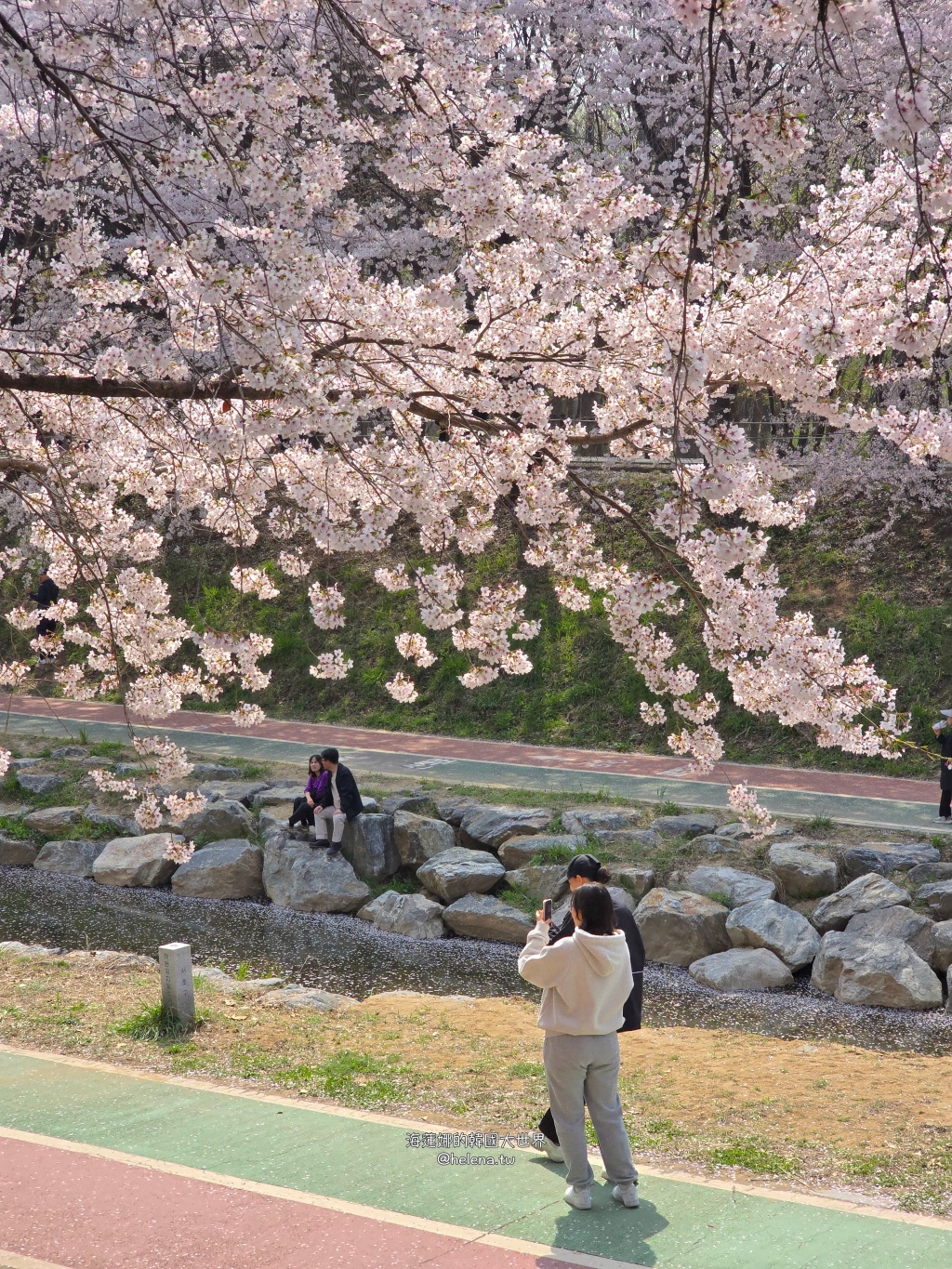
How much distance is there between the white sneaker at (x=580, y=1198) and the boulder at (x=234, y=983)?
436 cm

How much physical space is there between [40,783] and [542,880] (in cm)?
716

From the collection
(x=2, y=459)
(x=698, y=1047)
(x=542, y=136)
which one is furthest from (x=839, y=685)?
(x=2, y=459)

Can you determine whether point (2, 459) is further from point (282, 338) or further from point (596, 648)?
point (596, 648)

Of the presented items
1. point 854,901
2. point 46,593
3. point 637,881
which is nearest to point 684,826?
point 637,881

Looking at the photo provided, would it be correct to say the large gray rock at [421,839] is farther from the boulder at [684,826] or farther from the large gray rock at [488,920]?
the boulder at [684,826]

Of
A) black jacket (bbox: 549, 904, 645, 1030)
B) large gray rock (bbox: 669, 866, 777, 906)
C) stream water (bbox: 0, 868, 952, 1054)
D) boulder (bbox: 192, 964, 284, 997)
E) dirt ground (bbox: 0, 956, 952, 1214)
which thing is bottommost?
stream water (bbox: 0, 868, 952, 1054)

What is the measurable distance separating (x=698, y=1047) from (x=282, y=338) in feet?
18.3

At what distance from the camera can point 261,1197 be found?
4941 mm

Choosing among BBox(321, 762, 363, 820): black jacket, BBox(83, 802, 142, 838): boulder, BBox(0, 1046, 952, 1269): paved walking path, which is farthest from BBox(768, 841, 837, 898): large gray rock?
BBox(83, 802, 142, 838): boulder

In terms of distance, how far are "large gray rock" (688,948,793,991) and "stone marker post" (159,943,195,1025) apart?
14.3 feet

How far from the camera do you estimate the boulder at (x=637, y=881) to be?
35.9 feet

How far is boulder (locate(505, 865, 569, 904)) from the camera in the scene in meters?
11.2

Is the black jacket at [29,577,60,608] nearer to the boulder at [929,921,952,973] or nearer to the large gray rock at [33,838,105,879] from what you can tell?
the large gray rock at [33,838,105,879]

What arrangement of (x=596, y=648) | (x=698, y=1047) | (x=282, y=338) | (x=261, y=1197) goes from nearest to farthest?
(x=261, y=1197) → (x=282, y=338) → (x=698, y=1047) → (x=596, y=648)
